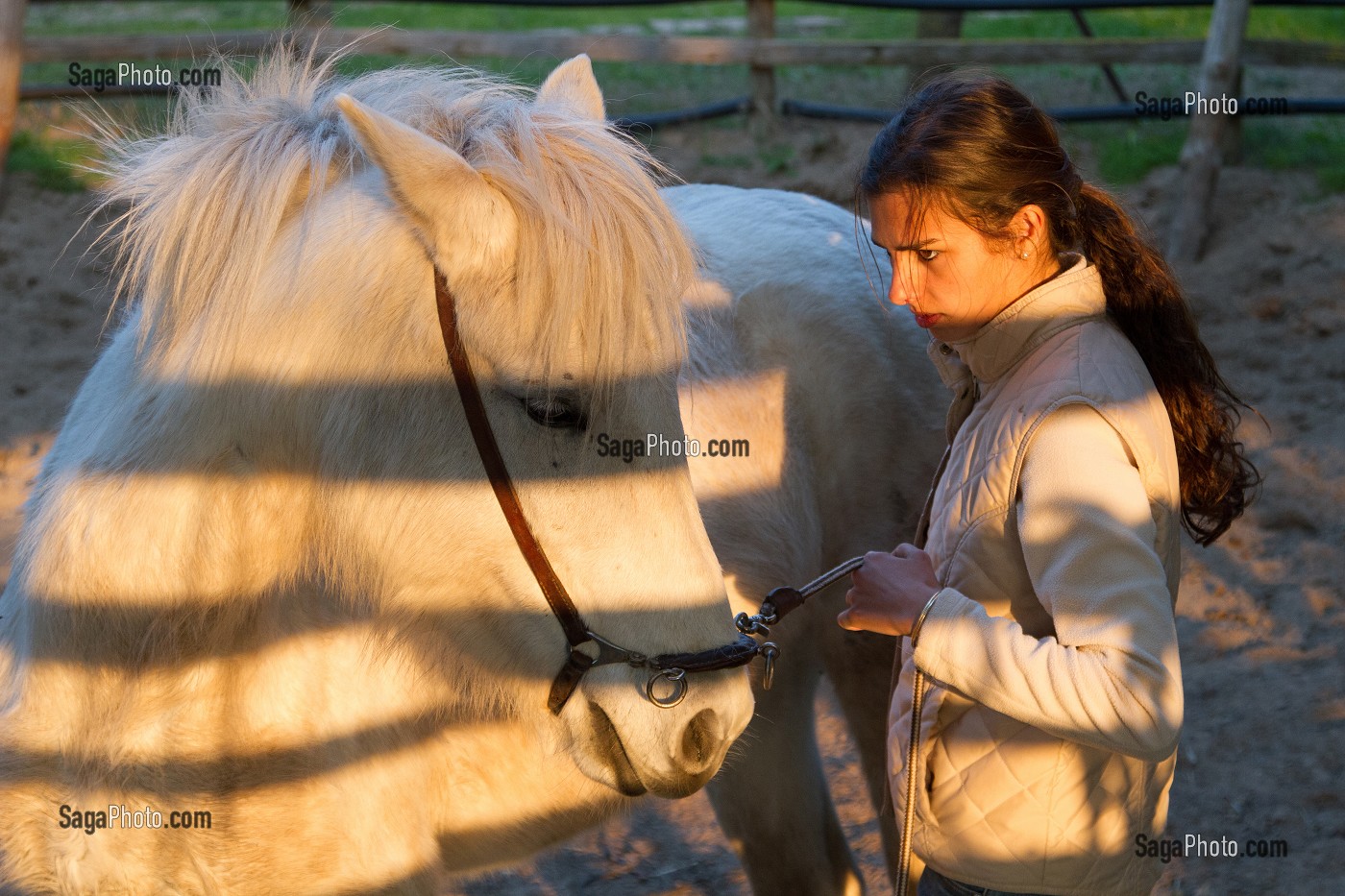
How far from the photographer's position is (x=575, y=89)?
2.01 meters

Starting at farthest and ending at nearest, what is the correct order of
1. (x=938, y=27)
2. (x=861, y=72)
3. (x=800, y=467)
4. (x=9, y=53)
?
(x=861, y=72), (x=938, y=27), (x=9, y=53), (x=800, y=467)

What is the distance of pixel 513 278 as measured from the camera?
1.55 m

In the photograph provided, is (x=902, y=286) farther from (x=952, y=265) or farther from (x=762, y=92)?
(x=762, y=92)

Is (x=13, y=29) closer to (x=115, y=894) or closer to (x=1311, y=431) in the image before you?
(x=115, y=894)

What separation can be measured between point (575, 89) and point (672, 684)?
1098mm

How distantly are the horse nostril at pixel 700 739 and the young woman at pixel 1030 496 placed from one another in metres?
0.30

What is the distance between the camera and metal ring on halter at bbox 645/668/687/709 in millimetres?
1568

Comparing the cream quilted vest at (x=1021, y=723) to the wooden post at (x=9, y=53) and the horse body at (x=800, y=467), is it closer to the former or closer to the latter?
the horse body at (x=800, y=467)

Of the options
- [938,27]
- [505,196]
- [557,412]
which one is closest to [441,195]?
[505,196]

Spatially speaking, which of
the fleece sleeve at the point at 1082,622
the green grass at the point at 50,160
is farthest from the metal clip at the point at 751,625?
the green grass at the point at 50,160

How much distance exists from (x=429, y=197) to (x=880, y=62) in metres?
7.51

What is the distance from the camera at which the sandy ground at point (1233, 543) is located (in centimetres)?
342

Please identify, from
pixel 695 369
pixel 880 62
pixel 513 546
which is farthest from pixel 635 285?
pixel 880 62

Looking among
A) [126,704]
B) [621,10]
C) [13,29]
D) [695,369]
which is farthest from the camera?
[621,10]
